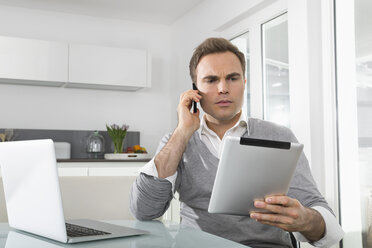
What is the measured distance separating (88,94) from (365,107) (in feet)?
9.98

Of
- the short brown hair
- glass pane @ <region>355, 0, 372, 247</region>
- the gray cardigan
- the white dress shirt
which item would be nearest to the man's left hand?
the white dress shirt

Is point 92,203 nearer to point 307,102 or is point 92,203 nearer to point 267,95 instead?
point 307,102

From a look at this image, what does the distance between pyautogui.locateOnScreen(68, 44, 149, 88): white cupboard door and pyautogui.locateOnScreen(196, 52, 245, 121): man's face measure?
9.00 ft

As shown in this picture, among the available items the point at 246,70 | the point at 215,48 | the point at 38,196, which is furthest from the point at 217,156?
the point at 246,70

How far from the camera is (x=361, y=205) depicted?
2541 mm

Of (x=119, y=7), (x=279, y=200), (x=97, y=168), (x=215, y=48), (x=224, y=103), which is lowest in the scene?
(x=97, y=168)

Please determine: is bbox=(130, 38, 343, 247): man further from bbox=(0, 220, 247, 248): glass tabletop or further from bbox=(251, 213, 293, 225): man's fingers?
bbox=(0, 220, 247, 248): glass tabletop

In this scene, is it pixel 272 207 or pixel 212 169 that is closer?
pixel 272 207

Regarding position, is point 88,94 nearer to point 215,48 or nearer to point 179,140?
point 215,48

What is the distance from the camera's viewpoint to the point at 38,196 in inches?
42.1

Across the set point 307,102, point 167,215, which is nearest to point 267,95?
point 307,102

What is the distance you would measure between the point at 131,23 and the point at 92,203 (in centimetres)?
345

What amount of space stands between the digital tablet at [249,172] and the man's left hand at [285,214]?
3 cm

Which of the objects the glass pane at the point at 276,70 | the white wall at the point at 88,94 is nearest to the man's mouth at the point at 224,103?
the glass pane at the point at 276,70
